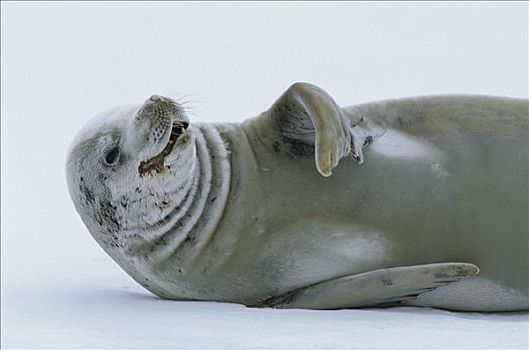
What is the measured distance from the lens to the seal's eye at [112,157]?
11.3 ft

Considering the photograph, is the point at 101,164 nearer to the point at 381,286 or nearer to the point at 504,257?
the point at 381,286

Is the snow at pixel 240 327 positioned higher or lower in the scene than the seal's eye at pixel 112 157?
lower

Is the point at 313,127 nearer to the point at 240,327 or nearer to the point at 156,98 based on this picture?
the point at 156,98

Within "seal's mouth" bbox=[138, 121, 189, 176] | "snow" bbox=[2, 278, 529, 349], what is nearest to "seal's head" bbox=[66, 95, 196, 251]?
"seal's mouth" bbox=[138, 121, 189, 176]

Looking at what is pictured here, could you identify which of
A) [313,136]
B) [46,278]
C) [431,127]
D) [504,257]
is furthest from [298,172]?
[46,278]

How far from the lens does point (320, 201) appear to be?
3.46 m

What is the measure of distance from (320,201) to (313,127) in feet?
0.74

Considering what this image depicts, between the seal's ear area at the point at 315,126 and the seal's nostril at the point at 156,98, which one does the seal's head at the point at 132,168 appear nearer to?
the seal's nostril at the point at 156,98

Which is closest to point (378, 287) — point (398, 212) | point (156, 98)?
point (398, 212)

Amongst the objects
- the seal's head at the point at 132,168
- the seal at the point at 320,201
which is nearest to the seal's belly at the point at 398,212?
the seal at the point at 320,201

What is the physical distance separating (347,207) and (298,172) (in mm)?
199

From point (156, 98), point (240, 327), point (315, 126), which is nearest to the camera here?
point (240, 327)

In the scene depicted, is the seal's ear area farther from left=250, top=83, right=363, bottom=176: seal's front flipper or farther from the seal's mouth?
the seal's mouth

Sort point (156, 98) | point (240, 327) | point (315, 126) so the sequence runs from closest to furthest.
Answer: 1. point (240, 327)
2. point (315, 126)
3. point (156, 98)
